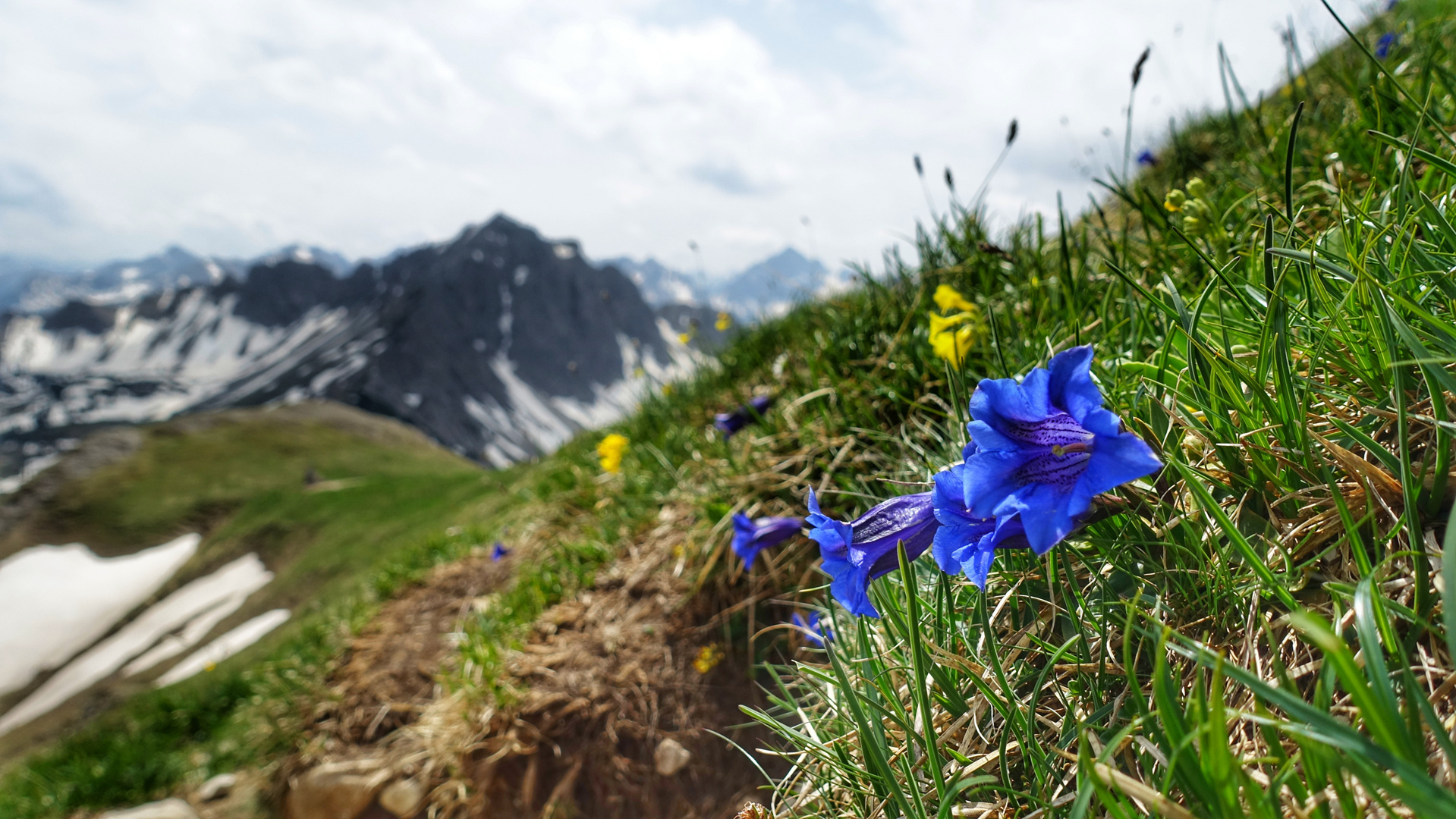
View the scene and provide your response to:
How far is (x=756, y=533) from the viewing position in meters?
2.58

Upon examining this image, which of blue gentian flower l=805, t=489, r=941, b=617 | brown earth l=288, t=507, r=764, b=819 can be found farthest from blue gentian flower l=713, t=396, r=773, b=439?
blue gentian flower l=805, t=489, r=941, b=617

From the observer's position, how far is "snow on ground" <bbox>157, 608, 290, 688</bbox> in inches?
764

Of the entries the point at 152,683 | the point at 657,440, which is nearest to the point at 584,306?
the point at 152,683

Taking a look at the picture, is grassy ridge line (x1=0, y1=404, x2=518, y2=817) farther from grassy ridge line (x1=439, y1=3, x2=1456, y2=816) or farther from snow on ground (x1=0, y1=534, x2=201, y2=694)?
grassy ridge line (x1=439, y1=3, x2=1456, y2=816)

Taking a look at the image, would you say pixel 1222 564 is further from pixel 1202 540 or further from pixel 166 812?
pixel 166 812

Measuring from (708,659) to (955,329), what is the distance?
1.97m

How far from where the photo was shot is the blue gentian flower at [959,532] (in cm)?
124

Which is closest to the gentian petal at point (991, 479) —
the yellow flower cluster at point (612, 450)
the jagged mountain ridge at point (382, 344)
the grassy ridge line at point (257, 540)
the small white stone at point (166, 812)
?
the yellow flower cluster at point (612, 450)

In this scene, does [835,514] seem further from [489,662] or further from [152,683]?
[152,683]

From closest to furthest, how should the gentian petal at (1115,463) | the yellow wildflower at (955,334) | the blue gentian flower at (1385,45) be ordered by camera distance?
1. the gentian petal at (1115,463)
2. the yellow wildflower at (955,334)
3. the blue gentian flower at (1385,45)

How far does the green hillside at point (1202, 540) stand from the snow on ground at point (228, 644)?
69.1 feet

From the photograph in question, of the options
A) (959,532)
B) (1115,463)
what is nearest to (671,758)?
(959,532)

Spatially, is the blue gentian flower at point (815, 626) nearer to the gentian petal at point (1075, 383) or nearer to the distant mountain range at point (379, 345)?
the gentian petal at point (1075, 383)

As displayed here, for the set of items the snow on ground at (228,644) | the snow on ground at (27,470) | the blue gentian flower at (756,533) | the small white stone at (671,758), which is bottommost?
the small white stone at (671,758)
